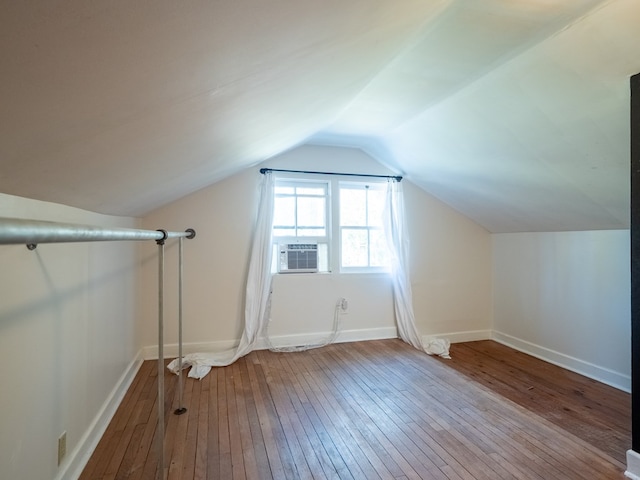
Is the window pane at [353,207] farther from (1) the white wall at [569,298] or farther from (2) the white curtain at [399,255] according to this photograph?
(1) the white wall at [569,298]

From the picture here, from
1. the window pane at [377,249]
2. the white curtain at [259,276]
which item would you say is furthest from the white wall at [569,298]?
the white curtain at [259,276]

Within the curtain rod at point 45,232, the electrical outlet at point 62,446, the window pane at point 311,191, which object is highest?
the window pane at point 311,191

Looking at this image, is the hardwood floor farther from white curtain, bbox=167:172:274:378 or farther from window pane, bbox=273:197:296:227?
window pane, bbox=273:197:296:227

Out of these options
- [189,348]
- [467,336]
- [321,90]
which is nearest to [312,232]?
[189,348]

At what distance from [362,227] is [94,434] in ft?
10.0

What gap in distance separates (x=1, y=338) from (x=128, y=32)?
108 centimetres

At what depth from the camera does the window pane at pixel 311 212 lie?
368cm

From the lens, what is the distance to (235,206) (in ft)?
11.2

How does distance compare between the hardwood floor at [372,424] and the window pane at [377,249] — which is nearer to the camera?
the hardwood floor at [372,424]

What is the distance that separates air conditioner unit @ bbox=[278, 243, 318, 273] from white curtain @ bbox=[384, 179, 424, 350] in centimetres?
94

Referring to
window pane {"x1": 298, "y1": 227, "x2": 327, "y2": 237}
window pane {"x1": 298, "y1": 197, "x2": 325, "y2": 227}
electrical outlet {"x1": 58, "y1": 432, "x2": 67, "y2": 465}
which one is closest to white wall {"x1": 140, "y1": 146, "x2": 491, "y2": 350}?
window pane {"x1": 298, "y1": 197, "x2": 325, "y2": 227}

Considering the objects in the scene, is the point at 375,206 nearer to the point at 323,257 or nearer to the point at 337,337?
the point at 323,257

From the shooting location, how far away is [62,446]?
1421mm

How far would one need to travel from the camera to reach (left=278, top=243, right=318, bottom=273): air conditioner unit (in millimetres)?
3555
